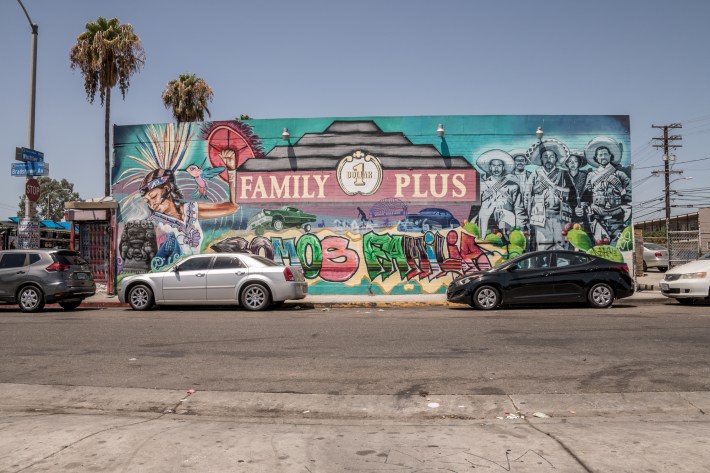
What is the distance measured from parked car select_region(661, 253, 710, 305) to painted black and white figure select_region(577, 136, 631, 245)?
3.76 m

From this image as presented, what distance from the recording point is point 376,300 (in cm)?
1753

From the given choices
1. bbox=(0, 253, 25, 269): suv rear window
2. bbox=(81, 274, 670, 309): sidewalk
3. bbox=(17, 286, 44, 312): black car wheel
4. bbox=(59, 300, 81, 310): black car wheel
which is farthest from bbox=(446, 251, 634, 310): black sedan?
bbox=(0, 253, 25, 269): suv rear window

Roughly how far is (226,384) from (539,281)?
31.2ft

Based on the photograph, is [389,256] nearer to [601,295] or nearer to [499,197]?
[499,197]

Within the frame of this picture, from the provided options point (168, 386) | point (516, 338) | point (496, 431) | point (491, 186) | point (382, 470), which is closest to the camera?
point (382, 470)

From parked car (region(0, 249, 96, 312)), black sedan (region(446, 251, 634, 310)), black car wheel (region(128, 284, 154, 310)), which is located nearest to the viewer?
black sedan (region(446, 251, 634, 310))

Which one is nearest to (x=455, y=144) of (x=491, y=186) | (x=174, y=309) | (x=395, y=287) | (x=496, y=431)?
(x=491, y=186)

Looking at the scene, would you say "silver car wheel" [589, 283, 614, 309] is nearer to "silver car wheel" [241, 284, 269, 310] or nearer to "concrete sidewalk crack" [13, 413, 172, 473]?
"silver car wheel" [241, 284, 269, 310]

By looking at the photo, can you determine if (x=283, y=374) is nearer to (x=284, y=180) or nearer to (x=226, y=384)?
(x=226, y=384)

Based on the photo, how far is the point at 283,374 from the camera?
740cm

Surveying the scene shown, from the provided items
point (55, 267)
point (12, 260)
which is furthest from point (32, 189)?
point (55, 267)

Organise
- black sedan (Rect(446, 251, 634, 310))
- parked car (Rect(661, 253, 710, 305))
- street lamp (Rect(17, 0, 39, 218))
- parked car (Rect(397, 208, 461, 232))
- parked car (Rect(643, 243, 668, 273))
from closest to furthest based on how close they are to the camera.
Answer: black sedan (Rect(446, 251, 634, 310))
parked car (Rect(661, 253, 710, 305))
street lamp (Rect(17, 0, 39, 218))
parked car (Rect(397, 208, 461, 232))
parked car (Rect(643, 243, 668, 273))

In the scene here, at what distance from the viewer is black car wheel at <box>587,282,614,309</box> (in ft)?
47.4

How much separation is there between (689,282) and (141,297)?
44.8ft
